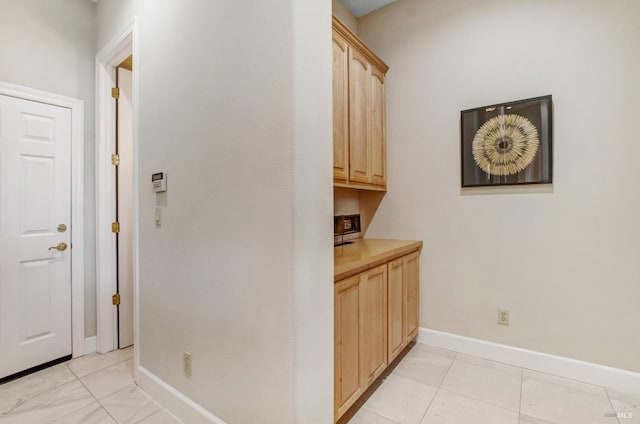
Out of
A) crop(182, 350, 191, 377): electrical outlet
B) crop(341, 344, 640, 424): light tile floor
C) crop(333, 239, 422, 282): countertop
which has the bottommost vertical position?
crop(341, 344, 640, 424): light tile floor

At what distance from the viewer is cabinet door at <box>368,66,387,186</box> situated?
2480mm

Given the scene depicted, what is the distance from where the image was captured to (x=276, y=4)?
3.84 feet

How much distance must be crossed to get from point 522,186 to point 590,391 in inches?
54.8

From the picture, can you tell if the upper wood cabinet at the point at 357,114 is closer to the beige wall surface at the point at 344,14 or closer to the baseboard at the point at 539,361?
the beige wall surface at the point at 344,14

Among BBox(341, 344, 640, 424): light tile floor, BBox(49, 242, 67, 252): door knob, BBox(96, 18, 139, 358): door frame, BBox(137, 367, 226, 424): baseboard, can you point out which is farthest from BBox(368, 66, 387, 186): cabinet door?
BBox(49, 242, 67, 252): door knob

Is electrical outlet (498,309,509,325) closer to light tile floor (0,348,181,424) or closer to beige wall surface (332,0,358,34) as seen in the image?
light tile floor (0,348,181,424)

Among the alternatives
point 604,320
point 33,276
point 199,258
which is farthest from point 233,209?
point 604,320

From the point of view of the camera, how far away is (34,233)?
2.17 meters

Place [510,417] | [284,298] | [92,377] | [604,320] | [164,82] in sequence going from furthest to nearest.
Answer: [92,377] → [604,320] → [164,82] → [510,417] → [284,298]

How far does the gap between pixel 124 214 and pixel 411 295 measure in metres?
2.61

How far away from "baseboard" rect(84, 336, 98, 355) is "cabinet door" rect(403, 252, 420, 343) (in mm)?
2592

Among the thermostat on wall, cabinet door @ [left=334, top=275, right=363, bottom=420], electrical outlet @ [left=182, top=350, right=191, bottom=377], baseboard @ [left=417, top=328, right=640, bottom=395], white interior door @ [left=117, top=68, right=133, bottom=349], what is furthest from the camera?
white interior door @ [left=117, top=68, right=133, bottom=349]

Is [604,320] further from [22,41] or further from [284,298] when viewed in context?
[22,41]

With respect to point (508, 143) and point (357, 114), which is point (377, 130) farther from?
point (508, 143)
